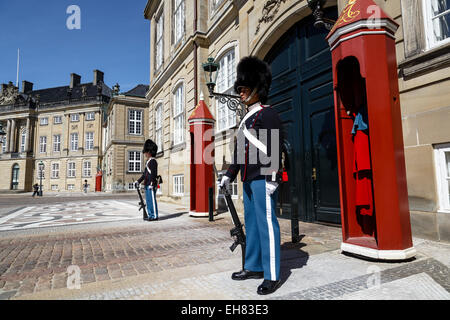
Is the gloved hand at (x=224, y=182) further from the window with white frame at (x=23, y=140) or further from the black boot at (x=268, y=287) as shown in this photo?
the window with white frame at (x=23, y=140)

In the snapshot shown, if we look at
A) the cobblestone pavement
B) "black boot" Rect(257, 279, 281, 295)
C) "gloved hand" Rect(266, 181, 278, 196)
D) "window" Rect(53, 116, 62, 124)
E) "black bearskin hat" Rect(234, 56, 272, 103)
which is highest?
"window" Rect(53, 116, 62, 124)

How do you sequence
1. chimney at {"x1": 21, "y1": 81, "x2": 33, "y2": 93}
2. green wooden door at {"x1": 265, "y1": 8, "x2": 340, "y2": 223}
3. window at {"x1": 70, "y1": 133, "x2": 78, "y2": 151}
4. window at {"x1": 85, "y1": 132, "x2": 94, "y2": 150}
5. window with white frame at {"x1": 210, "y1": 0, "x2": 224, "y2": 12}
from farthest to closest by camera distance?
chimney at {"x1": 21, "y1": 81, "x2": 33, "y2": 93}, window at {"x1": 70, "y1": 133, "x2": 78, "y2": 151}, window at {"x1": 85, "y1": 132, "x2": 94, "y2": 150}, window with white frame at {"x1": 210, "y1": 0, "x2": 224, "y2": 12}, green wooden door at {"x1": 265, "y1": 8, "x2": 340, "y2": 223}

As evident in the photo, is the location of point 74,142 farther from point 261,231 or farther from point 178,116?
point 261,231

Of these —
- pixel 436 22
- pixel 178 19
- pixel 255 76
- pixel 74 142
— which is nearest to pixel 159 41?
pixel 178 19

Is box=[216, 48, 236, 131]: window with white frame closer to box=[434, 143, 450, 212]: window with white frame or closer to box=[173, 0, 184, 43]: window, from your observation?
box=[173, 0, 184, 43]: window

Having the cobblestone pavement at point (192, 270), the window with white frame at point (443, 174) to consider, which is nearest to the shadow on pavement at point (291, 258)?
the cobblestone pavement at point (192, 270)

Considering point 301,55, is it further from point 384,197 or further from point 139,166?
point 139,166

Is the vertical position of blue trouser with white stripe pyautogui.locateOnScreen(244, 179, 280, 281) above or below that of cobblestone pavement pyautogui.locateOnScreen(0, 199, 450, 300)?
above

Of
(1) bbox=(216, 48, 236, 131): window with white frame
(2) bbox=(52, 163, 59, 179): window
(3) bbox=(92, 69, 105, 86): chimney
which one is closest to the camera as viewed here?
(1) bbox=(216, 48, 236, 131): window with white frame

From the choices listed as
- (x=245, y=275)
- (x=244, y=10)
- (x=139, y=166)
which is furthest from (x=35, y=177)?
(x=245, y=275)

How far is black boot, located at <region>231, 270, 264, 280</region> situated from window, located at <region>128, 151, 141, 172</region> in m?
35.7

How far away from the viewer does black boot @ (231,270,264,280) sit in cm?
265

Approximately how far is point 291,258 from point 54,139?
55540 millimetres

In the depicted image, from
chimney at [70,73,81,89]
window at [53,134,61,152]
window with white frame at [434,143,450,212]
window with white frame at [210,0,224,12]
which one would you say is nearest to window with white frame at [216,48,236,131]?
window with white frame at [210,0,224,12]
